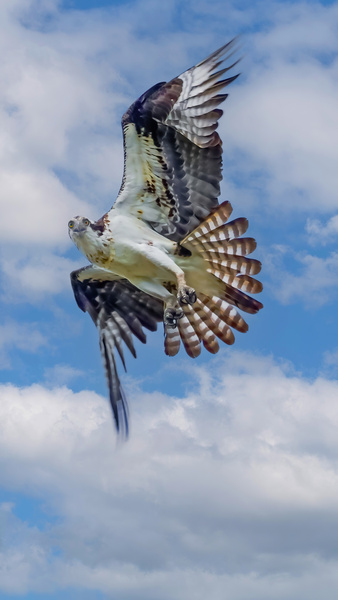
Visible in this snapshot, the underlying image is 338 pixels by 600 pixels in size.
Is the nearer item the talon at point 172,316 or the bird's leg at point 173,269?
the bird's leg at point 173,269

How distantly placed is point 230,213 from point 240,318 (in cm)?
170

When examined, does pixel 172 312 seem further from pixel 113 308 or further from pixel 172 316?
pixel 113 308

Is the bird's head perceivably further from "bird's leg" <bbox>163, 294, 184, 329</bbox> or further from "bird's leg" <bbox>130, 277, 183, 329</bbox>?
"bird's leg" <bbox>163, 294, 184, 329</bbox>

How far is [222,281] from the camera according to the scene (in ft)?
53.0

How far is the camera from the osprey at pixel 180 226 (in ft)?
49.2

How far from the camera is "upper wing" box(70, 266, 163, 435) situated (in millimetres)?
17656

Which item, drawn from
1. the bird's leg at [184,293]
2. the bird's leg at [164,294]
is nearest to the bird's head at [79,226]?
the bird's leg at [164,294]

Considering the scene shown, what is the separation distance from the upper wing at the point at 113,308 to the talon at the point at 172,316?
1.75 m

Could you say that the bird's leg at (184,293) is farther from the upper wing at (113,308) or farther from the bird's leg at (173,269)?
the upper wing at (113,308)

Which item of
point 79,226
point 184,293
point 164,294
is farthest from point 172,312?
point 79,226

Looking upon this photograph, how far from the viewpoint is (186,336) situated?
16797 millimetres

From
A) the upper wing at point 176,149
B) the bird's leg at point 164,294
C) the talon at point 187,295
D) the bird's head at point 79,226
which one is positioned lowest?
the talon at point 187,295

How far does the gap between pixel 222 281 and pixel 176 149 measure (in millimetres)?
2192

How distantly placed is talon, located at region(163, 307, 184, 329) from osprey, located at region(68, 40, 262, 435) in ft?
0.05
